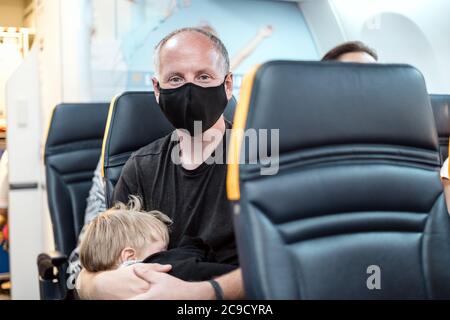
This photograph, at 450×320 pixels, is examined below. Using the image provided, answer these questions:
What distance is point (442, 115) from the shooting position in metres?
2.25

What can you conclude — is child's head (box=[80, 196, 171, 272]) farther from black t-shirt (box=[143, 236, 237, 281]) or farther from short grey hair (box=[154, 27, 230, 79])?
short grey hair (box=[154, 27, 230, 79])

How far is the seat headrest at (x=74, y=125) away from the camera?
221cm

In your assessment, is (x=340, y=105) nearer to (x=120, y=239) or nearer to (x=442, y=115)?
(x=120, y=239)

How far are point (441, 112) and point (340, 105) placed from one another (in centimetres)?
124

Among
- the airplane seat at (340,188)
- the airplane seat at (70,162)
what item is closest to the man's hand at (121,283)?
the airplane seat at (340,188)

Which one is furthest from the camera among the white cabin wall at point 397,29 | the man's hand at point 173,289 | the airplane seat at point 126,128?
the white cabin wall at point 397,29

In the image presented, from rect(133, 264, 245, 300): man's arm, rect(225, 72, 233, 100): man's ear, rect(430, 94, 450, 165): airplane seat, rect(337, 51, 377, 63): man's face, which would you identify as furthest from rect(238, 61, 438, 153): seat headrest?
rect(430, 94, 450, 165): airplane seat

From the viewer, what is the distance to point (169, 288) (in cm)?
131

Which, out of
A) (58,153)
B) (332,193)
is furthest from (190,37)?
(58,153)

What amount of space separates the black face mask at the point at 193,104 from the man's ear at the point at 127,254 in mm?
379

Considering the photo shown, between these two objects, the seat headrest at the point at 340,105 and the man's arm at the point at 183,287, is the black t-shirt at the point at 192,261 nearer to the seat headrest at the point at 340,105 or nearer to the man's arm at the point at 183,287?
the man's arm at the point at 183,287

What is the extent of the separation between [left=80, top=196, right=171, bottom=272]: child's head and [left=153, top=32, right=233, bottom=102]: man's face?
384 mm
